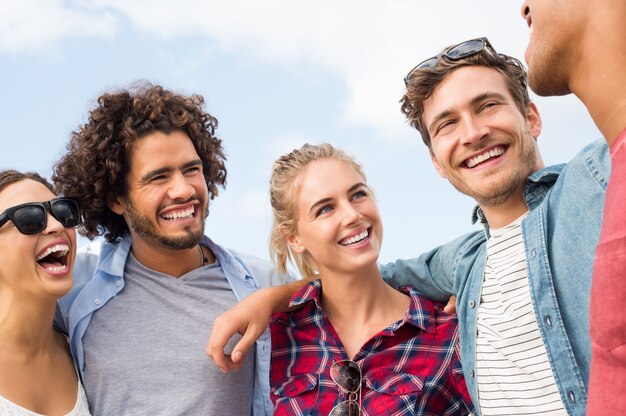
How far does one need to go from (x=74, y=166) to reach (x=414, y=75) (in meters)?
3.07

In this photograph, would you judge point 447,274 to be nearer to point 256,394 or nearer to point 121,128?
point 256,394

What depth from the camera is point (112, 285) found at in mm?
4570

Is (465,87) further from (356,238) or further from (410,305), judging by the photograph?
(410,305)

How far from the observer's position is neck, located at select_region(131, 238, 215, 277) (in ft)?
15.8

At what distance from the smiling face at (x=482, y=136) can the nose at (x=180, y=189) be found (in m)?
1.93

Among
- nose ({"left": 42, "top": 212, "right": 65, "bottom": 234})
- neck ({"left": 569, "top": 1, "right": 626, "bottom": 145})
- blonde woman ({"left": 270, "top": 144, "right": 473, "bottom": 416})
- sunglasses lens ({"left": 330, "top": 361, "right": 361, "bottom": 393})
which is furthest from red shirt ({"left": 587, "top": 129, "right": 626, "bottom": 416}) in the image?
nose ({"left": 42, "top": 212, "right": 65, "bottom": 234})

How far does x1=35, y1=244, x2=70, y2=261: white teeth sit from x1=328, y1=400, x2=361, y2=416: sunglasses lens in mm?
2086

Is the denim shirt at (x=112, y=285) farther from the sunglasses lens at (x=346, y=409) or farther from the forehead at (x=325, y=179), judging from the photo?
the forehead at (x=325, y=179)

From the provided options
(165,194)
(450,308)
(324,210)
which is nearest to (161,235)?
(165,194)

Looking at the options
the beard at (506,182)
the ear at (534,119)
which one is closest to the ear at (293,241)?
the beard at (506,182)

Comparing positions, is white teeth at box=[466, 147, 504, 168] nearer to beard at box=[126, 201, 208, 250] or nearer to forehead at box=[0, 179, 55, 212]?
beard at box=[126, 201, 208, 250]

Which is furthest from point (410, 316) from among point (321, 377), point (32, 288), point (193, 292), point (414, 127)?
point (32, 288)

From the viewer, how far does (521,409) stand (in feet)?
10.5

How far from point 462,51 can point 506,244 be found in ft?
4.27
